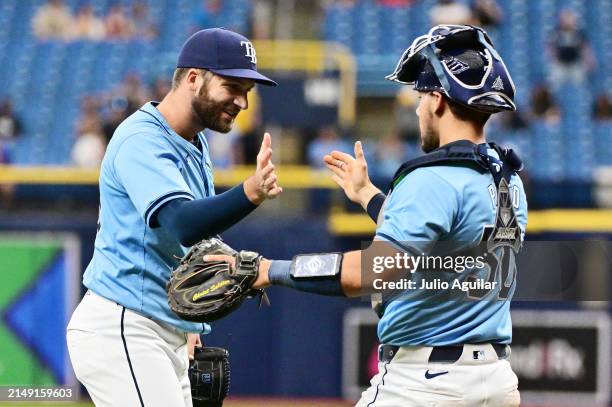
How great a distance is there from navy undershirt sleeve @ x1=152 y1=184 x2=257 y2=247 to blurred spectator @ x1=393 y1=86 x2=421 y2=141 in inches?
338

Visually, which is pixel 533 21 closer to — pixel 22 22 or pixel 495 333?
pixel 22 22

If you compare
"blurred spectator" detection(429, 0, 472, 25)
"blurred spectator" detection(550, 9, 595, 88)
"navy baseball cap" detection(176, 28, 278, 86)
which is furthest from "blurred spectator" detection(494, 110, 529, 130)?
"navy baseball cap" detection(176, 28, 278, 86)

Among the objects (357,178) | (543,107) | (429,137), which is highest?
(543,107)

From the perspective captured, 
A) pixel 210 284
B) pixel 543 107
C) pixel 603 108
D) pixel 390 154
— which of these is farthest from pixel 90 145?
pixel 210 284

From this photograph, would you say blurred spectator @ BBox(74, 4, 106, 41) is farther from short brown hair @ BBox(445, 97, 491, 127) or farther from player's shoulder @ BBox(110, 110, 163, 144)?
short brown hair @ BBox(445, 97, 491, 127)

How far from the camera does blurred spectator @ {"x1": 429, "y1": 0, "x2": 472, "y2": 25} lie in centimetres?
1507

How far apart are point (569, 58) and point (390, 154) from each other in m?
3.91

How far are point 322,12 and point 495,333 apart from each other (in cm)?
1309

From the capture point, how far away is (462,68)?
375 centimetres

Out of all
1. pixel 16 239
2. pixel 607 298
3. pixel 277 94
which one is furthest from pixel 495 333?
pixel 277 94

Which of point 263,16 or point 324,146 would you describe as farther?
point 263,16

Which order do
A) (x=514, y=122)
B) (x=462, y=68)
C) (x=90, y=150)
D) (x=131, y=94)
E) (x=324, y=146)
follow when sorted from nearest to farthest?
(x=462, y=68) → (x=90, y=150) → (x=324, y=146) → (x=131, y=94) → (x=514, y=122)

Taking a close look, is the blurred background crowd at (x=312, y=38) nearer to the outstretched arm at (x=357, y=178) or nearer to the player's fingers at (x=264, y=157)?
the outstretched arm at (x=357, y=178)

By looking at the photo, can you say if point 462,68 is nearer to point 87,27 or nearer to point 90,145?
point 90,145
